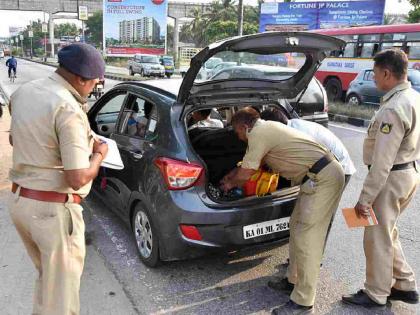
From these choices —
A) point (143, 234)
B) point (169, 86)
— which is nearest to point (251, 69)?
point (169, 86)

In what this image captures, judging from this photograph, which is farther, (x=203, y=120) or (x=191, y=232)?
(x=203, y=120)

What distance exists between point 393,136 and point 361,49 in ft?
50.6

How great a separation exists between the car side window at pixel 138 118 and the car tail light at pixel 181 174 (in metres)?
0.46

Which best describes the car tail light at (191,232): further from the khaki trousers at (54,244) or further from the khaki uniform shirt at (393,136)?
the khaki uniform shirt at (393,136)

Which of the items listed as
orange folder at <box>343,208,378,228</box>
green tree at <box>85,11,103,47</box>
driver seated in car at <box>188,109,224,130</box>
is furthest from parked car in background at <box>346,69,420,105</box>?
green tree at <box>85,11,103,47</box>

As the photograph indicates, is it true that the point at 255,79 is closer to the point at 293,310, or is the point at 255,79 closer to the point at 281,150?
the point at 281,150

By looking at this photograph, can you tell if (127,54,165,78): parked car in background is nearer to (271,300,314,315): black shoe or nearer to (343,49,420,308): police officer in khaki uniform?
(343,49,420,308): police officer in khaki uniform

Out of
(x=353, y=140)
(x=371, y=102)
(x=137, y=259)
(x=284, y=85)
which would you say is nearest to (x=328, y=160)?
(x=284, y=85)

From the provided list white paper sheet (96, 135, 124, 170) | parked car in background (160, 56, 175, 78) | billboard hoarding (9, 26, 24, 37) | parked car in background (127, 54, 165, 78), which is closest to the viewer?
white paper sheet (96, 135, 124, 170)

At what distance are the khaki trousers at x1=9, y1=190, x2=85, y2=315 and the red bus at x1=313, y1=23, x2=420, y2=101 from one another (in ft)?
47.0

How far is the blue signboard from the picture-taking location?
95.2 ft

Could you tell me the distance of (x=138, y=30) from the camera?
142 feet

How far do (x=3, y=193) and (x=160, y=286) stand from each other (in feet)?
9.73

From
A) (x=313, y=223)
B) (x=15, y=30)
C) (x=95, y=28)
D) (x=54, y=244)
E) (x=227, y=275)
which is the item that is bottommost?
(x=227, y=275)
